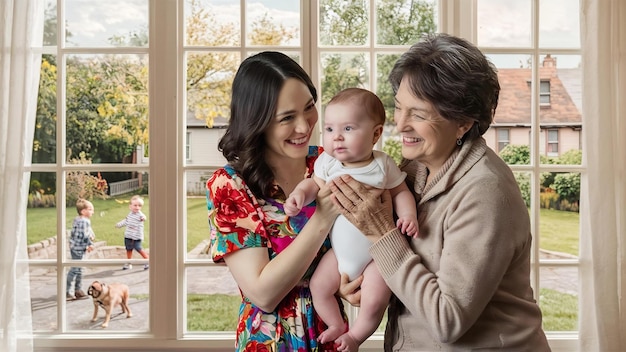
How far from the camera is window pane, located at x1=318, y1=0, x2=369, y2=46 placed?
12.4ft

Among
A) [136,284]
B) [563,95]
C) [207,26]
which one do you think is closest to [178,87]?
[207,26]

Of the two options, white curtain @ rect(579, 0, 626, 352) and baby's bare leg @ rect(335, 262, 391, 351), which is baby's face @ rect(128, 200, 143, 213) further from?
baby's bare leg @ rect(335, 262, 391, 351)

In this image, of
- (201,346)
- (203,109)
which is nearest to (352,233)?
(201,346)

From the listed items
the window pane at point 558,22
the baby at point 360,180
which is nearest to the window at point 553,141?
the window pane at point 558,22

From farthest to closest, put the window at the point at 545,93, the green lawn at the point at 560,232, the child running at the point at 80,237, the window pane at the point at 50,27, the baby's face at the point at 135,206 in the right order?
the green lawn at the point at 560,232
the baby's face at the point at 135,206
the window at the point at 545,93
the child running at the point at 80,237
the window pane at the point at 50,27

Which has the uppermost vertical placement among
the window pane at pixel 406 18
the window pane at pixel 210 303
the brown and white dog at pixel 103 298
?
the window pane at pixel 406 18

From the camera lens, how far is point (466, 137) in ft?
5.92

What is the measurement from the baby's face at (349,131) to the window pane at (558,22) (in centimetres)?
203

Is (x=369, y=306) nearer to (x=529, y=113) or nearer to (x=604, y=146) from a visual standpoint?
(x=604, y=146)

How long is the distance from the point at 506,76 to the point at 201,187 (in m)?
3.00


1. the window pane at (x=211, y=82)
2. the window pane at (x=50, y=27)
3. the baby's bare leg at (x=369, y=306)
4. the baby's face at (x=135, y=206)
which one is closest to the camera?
the baby's bare leg at (x=369, y=306)

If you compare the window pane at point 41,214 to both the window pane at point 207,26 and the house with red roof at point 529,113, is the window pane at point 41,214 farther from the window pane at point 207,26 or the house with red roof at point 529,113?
the house with red roof at point 529,113

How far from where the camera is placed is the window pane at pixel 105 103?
13.3 ft

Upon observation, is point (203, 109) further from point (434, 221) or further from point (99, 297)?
point (434, 221)
